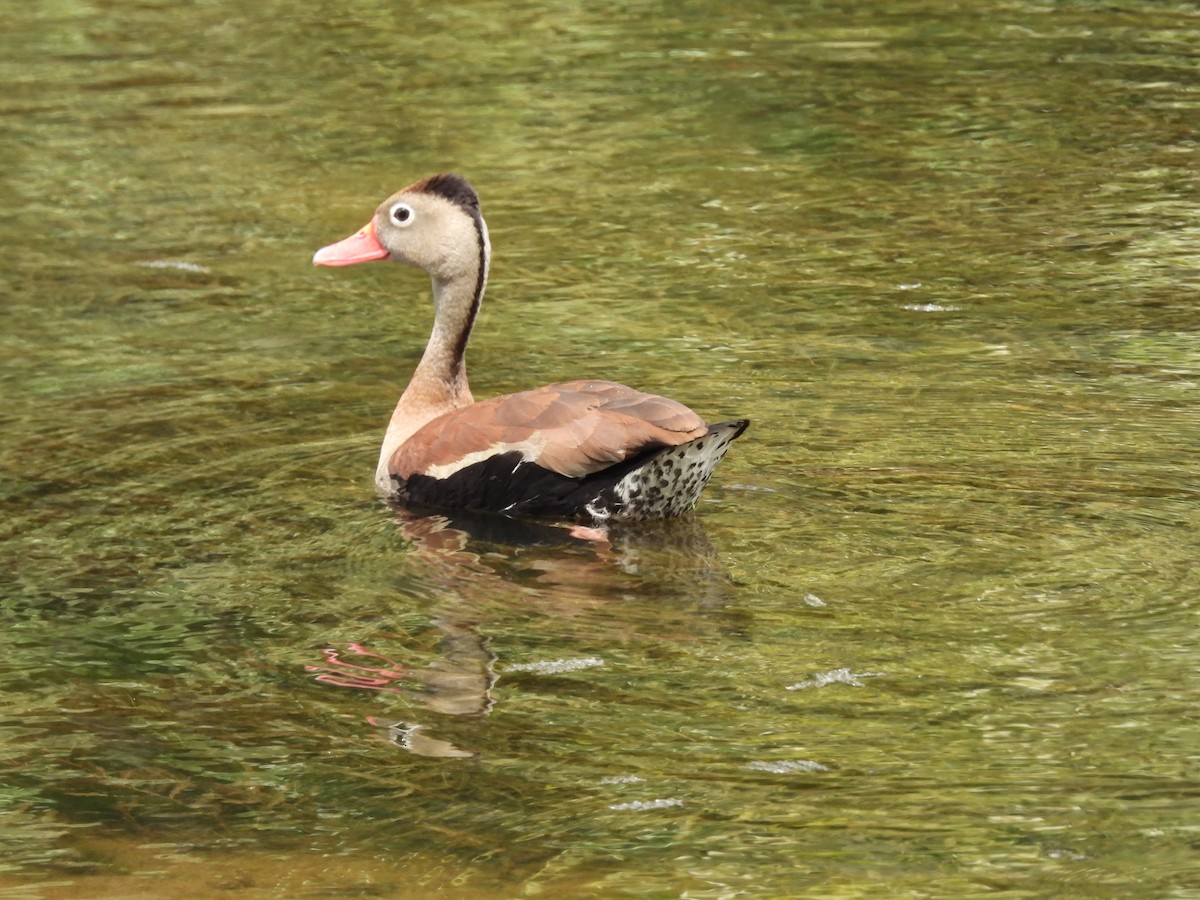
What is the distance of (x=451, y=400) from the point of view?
910 cm

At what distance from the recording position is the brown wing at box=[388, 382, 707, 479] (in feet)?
25.7

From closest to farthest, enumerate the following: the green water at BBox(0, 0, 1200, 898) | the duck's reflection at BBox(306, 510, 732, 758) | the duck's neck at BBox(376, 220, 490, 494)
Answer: the green water at BBox(0, 0, 1200, 898), the duck's reflection at BBox(306, 510, 732, 758), the duck's neck at BBox(376, 220, 490, 494)

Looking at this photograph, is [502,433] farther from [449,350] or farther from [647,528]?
[449,350]

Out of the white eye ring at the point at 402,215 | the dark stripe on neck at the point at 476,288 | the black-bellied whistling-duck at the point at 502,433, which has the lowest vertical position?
the black-bellied whistling-duck at the point at 502,433

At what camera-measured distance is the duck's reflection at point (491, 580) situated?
6574 mm

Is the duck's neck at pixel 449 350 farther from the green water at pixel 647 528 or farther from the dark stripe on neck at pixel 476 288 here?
the green water at pixel 647 528

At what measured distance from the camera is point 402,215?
366 inches

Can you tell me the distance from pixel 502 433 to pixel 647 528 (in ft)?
2.27

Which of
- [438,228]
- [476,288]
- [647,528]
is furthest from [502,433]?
[438,228]

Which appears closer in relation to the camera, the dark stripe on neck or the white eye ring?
the dark stripe on neck

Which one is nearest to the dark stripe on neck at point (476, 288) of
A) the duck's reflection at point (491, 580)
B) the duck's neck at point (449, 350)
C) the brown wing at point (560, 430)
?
the duck's neck at point (449, 350)

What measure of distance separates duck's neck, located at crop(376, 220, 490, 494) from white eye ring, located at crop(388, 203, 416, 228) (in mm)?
302

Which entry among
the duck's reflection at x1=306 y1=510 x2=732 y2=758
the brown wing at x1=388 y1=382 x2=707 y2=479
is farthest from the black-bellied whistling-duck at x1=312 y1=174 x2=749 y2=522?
the duck's reflection at x1=306 y1=510 x2=732 y2=758

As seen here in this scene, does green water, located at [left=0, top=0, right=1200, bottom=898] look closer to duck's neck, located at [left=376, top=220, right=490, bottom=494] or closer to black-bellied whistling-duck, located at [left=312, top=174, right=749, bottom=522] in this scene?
black-bellied whistling-duck, located at [left=312, top=174, right=749, bottom=522]
